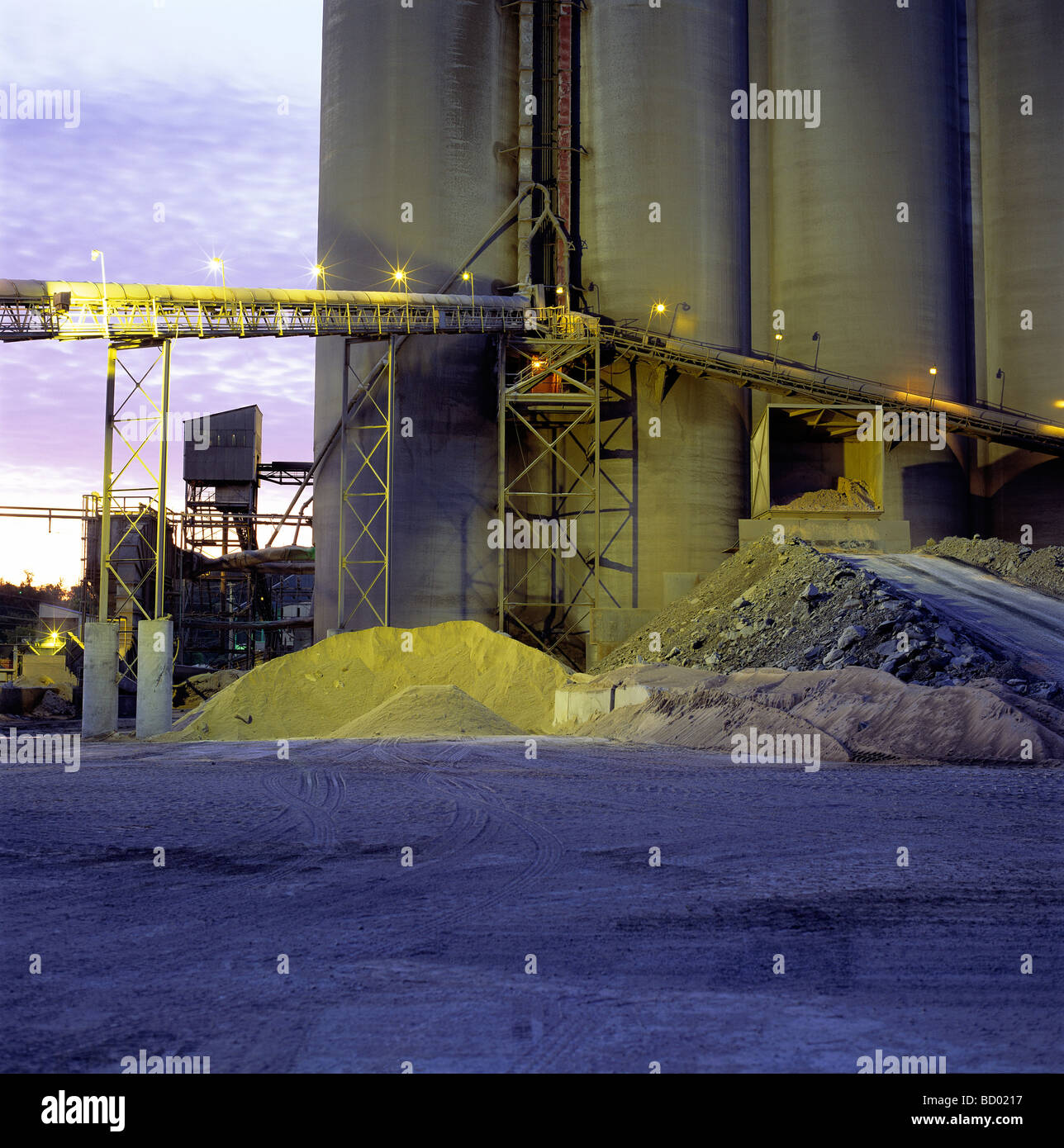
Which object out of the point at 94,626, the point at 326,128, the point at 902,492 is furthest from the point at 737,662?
the point at 326,128

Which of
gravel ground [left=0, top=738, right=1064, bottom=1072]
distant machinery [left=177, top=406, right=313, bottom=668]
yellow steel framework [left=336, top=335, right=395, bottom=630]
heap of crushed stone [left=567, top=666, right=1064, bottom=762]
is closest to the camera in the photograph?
gravel ground [left=0, top=738, right=1064, bottom=1072]

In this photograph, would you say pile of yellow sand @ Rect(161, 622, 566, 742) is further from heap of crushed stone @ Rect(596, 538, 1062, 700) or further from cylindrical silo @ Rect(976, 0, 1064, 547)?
cylindrical silo @ Rect(976, 0, 1064, 547)

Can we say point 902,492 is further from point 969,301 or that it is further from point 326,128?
point 326,128

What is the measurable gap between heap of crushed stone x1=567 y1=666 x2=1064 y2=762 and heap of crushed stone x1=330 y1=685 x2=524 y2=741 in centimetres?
230

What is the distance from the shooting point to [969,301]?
36.0 meters

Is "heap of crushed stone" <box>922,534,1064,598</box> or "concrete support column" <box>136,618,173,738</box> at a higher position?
"heap of crushed stone" <box>922,534,1064,598</box>

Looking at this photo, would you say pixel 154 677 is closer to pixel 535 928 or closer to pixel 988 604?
pixel 988 604

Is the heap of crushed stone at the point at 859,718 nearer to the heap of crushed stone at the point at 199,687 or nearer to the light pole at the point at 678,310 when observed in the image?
the light pole at the point at 678,310

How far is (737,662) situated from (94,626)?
1277 centimetres

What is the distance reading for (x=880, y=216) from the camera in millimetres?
34188

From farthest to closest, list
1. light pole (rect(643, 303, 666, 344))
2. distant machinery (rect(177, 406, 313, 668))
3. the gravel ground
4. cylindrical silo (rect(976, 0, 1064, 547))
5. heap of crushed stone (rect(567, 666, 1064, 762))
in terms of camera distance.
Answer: distant machinery (rect(177, 406, 313, 668))
cylindrical silo (rect(976, 0, 1064, 547))
light pole (rect(643, 303, 666, 344))
heap of crushed stone (rect(567, 666, 1064, 762))
the gravel ground

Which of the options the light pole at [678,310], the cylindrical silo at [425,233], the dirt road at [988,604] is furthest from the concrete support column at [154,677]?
the light pole at [678,310]

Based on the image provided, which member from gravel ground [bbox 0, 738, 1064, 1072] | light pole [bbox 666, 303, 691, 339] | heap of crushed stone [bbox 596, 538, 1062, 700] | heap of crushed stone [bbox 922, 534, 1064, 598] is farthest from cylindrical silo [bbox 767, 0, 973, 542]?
gravel ground [bbox 0, 738, 1064, 1072]

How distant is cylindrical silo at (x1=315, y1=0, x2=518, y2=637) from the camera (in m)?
30.9
